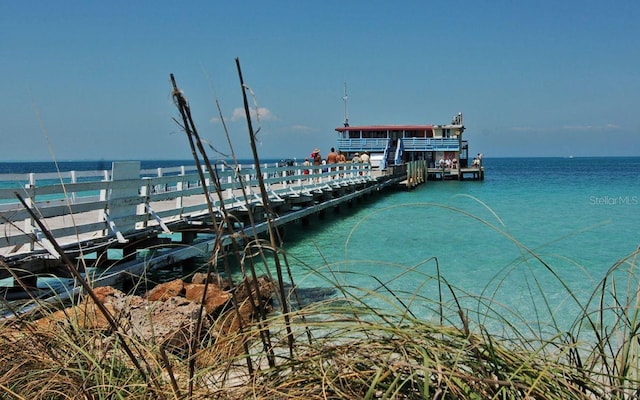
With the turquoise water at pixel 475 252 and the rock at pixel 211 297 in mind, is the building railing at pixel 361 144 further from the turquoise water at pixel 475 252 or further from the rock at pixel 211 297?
the rock at pixel 211 297

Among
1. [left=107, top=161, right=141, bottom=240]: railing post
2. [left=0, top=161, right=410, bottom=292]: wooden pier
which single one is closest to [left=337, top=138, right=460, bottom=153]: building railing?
[left=0, top=161, right=410, bottom=292]: wooden pier

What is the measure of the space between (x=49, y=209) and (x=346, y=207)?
66.8ft

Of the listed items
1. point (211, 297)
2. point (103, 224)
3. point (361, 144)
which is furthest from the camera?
point (361, 144)

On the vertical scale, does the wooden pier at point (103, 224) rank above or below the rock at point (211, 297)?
above

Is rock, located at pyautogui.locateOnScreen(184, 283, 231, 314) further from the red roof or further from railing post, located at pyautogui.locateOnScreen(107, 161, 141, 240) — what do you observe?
the red roof

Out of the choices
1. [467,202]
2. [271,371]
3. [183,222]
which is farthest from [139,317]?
[467,202]

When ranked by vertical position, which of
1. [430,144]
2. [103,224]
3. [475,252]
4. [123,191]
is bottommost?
[475,252]

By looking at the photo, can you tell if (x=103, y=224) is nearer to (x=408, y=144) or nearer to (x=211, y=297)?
(x=211, y=297)

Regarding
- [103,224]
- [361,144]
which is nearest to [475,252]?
[103,224]

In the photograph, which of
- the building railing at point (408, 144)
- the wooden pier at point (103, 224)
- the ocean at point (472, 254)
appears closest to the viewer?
the wooden pier at point (103, 224)

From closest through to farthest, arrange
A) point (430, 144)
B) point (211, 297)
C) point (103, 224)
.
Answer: point (211, 297) → point (103, 224) → point (430, 144)

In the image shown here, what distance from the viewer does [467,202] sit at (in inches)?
1162

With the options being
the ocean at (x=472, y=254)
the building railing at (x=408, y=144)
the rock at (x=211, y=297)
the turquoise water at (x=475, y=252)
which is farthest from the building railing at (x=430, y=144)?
the rock at (x=211, y=297)

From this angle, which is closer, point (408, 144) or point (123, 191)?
point (123, 191)
